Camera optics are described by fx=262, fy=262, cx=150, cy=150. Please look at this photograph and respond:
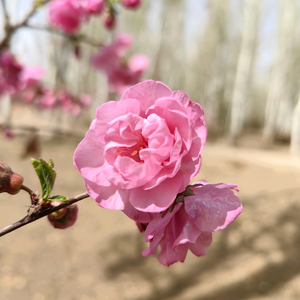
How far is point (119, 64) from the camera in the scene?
1.15m

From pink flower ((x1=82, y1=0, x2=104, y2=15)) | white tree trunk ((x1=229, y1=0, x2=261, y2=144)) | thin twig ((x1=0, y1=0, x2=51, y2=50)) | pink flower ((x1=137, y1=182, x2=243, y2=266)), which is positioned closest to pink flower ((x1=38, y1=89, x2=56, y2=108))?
thin twig ((x1=0, y1=0, x2=51, y2=50))

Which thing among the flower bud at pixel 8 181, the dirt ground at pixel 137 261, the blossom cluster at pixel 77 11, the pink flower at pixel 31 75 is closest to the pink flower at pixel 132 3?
the blossom cluster at pixel 77 11

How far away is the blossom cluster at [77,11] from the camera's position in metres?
0.86

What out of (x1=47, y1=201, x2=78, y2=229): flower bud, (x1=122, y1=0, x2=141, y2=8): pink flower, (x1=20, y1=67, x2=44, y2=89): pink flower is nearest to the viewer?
(x1=47, y1=201, x2=78, y2=229): flower bud

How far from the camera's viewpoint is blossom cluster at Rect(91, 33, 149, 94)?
109 centimetres

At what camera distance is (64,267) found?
1136 millimetres

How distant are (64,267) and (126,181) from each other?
41.6 inches

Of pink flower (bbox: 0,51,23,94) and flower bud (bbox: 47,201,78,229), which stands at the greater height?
pink flower (bbox: 0,51,23,94)

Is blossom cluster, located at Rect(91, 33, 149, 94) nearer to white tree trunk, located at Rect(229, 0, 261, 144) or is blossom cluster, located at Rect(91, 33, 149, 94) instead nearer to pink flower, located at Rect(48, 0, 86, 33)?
pink flower, located at Rect(48, 0, 86, 33)

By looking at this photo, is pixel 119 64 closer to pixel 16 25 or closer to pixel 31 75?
pixel 16 25

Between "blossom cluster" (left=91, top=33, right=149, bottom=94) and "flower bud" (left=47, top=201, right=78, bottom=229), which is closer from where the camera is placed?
"flower bud" (left=47, top=201, right=78, bottom=229)

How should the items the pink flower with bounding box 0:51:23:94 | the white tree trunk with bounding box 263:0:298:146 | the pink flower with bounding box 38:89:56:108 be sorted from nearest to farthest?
the pink flower with bounding box 0:51:23:94
the pink flower with bounding box 38:89:56:108
the white tree trunk with bounding box 263:0:298:146

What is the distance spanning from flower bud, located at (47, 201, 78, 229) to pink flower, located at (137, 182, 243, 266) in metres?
0.14

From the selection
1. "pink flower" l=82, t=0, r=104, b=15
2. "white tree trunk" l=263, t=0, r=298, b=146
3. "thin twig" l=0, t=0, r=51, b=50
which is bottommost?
"white tree trunk" l=263, t=0, r=298, b=146
